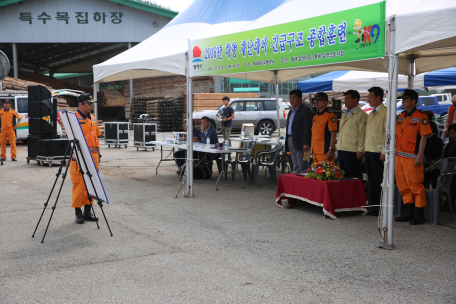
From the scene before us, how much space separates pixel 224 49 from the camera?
23.8 ft

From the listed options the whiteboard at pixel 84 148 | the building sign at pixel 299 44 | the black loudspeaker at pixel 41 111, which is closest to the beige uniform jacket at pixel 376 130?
the building sign at pixel 299 44

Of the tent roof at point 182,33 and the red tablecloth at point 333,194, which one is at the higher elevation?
the tent roof at point 182,33

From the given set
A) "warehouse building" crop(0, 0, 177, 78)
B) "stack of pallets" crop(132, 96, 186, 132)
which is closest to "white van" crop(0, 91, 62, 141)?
"stack of pallets" crop(132, 96, 186, 132)

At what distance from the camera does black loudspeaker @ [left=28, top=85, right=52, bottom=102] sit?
12500 millimetres

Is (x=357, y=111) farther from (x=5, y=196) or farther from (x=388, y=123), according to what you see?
(x=5, y=196)

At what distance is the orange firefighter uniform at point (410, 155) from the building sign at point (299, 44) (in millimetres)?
1302

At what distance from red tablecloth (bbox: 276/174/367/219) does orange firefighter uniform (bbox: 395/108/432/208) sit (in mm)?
684

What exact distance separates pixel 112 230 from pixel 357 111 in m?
4.06

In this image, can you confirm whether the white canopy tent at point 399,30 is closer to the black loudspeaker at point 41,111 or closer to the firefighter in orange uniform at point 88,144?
the firefighter in orange uniform at point 88,144

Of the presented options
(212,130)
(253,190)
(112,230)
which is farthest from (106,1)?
(112,230)

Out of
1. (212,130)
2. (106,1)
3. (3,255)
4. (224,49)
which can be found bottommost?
(3,255)

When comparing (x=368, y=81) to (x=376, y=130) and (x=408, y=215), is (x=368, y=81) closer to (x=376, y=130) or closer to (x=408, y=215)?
(x=376, y=130)

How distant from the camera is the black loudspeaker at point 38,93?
41.0 feet

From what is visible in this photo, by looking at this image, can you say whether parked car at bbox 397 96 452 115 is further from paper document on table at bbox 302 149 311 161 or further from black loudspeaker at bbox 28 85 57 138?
black loudspeaker at bbox 28 85 57 138
